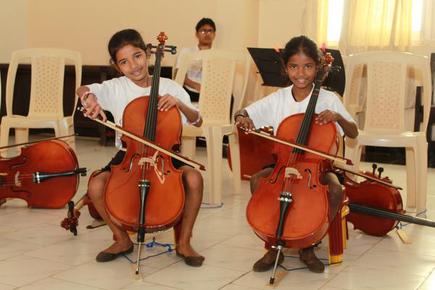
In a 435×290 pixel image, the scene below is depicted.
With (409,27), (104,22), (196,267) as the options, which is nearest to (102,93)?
(196,267)

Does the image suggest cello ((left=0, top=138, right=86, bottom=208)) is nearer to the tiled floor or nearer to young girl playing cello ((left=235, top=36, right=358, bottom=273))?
the tiled floor

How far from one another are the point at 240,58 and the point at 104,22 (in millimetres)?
2960

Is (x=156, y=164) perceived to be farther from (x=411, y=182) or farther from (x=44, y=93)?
(x=44, y=93)

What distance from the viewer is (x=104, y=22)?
624 cm

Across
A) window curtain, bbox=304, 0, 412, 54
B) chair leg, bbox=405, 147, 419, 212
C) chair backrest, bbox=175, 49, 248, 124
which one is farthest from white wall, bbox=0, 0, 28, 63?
chair leg, bbox=405, 147, 419, 212

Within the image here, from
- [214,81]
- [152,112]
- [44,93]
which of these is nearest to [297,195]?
[152,112]

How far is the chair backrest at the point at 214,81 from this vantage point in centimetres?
350

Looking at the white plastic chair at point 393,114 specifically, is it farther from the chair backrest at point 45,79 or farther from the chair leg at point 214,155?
the chair backrest at point 45,79

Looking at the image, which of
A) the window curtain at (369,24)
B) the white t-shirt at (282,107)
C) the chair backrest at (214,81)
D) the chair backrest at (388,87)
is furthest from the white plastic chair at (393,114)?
the window curtain at (369,24)

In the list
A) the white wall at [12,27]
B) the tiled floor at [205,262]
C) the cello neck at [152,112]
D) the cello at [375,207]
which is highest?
the white wall at [12,27]

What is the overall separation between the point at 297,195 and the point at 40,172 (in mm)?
1372

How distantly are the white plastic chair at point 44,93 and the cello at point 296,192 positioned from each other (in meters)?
1.84

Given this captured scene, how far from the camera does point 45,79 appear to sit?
3.87 m

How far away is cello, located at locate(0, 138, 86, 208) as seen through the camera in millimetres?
2918
